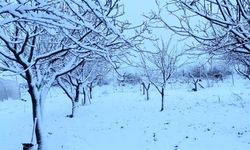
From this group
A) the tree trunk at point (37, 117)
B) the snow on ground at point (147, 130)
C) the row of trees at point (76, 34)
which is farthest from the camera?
the snow on ground at point (147, 130)

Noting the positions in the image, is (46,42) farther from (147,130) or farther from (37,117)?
(147,130)

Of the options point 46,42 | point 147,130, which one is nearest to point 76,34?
point 46,42

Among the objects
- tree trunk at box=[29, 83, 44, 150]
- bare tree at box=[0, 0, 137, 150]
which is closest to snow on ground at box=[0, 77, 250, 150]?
tree trunk at box=[29, 83, 44, 150]

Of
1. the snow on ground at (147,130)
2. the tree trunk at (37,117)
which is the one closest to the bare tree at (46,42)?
the tree trunk at (37,117)

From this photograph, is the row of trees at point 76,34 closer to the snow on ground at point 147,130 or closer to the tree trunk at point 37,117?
the tree trunk at point 37,117

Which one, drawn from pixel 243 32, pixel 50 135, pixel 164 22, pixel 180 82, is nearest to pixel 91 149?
pixel 50 135

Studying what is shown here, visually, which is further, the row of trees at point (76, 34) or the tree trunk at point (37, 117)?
the tree trunk at point (37, 117)

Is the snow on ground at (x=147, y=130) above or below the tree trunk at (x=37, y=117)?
below

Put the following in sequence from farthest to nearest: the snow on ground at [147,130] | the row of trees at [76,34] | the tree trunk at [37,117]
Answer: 1. the snow on ground at [147,130]
2. the tree trunk at [37,117]
3. the row of trees at [76,34]

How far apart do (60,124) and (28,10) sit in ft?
44.2

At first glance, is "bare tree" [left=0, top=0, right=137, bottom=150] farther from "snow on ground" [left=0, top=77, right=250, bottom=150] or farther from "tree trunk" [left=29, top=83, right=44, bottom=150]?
"snow on ground" [left=0, top=77, right=250, bottom=150]

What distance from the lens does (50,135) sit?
44.2ft

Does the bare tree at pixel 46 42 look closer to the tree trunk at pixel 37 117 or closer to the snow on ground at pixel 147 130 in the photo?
the tree trunk at pixel 37 117

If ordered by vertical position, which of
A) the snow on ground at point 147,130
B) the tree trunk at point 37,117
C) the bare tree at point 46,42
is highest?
the bare tree at point 46,42
